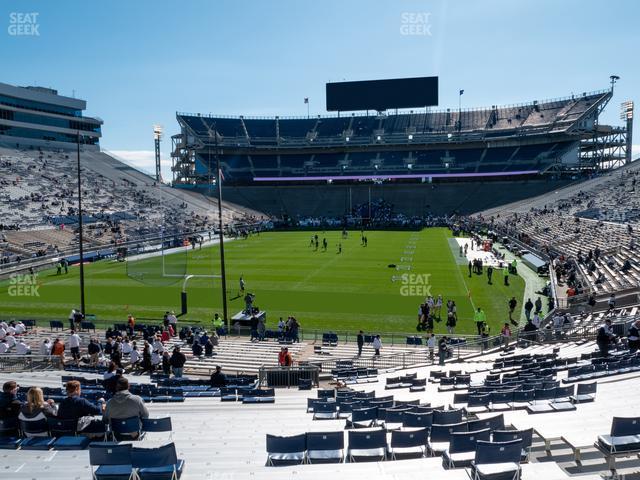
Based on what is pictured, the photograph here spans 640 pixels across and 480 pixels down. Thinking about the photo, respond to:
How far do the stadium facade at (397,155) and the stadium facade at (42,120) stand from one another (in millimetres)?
16371

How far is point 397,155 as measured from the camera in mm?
95375

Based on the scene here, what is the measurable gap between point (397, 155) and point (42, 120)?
5697 centimetres

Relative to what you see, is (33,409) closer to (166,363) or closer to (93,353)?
(166,363)

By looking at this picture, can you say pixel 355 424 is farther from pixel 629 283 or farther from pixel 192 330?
pixel 629 283

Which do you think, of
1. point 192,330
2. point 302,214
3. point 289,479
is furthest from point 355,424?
point 302,214

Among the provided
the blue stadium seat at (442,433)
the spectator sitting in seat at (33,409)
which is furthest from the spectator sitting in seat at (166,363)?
the blue stadium seat at (442,433)

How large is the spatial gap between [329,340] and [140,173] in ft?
249

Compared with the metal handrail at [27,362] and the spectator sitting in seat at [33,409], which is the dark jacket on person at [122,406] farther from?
the metal handrail at [27,362]

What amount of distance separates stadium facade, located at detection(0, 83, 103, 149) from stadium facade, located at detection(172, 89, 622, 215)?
16371 mm

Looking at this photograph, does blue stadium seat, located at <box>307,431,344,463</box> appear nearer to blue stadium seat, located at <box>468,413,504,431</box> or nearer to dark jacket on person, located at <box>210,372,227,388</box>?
blue stadium seat, located at <box>468,413,504,431</box>

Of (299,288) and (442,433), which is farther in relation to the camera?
(299,288)

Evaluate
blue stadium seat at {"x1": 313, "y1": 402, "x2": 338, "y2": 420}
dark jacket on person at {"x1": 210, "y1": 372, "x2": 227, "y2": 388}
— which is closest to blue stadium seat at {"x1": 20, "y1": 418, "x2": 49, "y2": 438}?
blue stadium seat at {"x1": 313, "y1": 402, "x2": 338, "y2": 420}

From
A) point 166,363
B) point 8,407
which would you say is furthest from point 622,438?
point 166,363

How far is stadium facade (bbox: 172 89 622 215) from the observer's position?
3268 inches
